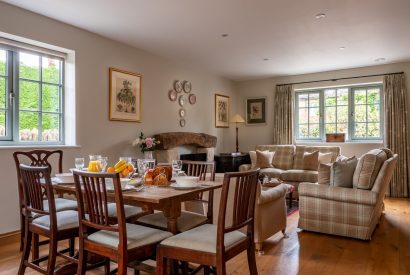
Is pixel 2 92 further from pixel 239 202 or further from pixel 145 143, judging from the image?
pixel 239 202

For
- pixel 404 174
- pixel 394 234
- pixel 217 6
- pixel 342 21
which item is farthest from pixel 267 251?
pixel 404 174

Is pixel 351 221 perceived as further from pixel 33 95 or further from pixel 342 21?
pixel 33 95

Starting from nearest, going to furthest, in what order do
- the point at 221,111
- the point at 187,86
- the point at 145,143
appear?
the point at 145,143 < the point at 187,86 < the point at 221,111

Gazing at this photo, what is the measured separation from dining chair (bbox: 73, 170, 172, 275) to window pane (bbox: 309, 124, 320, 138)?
18.2 ft

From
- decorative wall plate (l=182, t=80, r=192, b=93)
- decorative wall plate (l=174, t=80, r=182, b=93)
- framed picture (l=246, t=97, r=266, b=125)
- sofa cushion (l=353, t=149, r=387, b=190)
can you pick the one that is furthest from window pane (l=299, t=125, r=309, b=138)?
sofa cushion (l=353, t=149, r=387, b=190)

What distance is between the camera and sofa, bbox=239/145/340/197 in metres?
5.50

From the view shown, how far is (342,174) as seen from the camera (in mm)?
3418

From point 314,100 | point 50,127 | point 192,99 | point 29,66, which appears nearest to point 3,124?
point 50,127

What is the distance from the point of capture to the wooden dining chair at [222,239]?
1.66 meters

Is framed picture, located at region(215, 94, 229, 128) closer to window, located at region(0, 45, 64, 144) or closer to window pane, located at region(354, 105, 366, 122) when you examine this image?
window pane, located at region(354, 105, 366, 122)

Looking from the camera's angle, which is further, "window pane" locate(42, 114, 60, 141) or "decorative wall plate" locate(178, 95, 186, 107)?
"decorative wall plate" locate(178, 95, 186, 107)

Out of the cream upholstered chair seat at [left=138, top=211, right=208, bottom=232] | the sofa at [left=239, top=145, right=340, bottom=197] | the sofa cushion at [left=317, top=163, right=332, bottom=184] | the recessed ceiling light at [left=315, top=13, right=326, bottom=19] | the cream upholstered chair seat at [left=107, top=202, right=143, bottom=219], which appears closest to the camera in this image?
the cream upholstered chair seat at [left=138, top=211, right=208, bottom=232]

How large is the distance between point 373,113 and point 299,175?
2.15m

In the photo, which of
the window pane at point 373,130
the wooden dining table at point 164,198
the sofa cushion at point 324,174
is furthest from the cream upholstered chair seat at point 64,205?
the window pane at point 373,130
